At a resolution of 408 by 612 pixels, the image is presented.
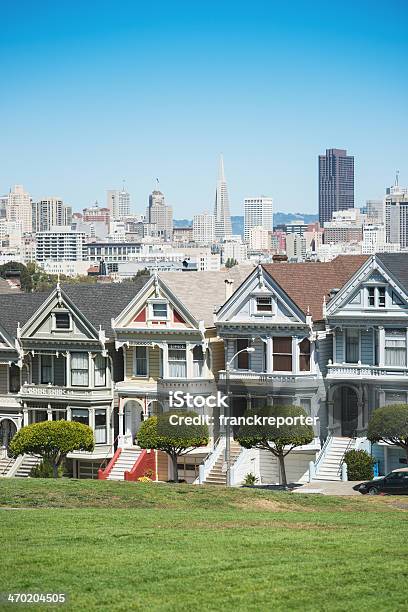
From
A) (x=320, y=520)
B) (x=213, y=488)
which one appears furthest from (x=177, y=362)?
(x=320, y=520)

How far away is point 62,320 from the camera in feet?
169

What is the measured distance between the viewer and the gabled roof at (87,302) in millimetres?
51562

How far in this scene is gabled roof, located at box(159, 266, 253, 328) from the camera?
49.7 metres

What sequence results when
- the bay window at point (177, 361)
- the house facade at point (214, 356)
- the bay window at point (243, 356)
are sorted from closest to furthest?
the house facade at point (214, 356) → the bay window at point (243, 356) → the bay window at point (177, 361)

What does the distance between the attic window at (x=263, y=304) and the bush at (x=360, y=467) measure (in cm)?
597

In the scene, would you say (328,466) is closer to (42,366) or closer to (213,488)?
(213,488)

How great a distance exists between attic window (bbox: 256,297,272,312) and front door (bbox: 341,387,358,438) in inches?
145

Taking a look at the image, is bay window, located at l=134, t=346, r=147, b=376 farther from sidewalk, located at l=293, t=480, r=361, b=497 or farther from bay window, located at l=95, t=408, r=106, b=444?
sidewalk, located at l=293, t=480, r=361, b=497

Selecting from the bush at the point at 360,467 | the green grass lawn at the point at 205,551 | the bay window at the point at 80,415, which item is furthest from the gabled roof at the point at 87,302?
the green grass lawn at the point at 205,551

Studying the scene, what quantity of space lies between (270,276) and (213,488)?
11.2 m

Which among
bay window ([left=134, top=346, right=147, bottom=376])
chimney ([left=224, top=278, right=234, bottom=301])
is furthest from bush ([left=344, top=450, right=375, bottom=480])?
chimney ([left=224, top=278, right=234, bottom=301])

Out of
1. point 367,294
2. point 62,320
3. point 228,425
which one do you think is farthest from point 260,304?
point 62,320

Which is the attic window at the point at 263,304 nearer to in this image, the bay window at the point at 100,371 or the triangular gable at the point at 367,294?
the triangular gable at the point at 367,294

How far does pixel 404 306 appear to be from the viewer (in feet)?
150
